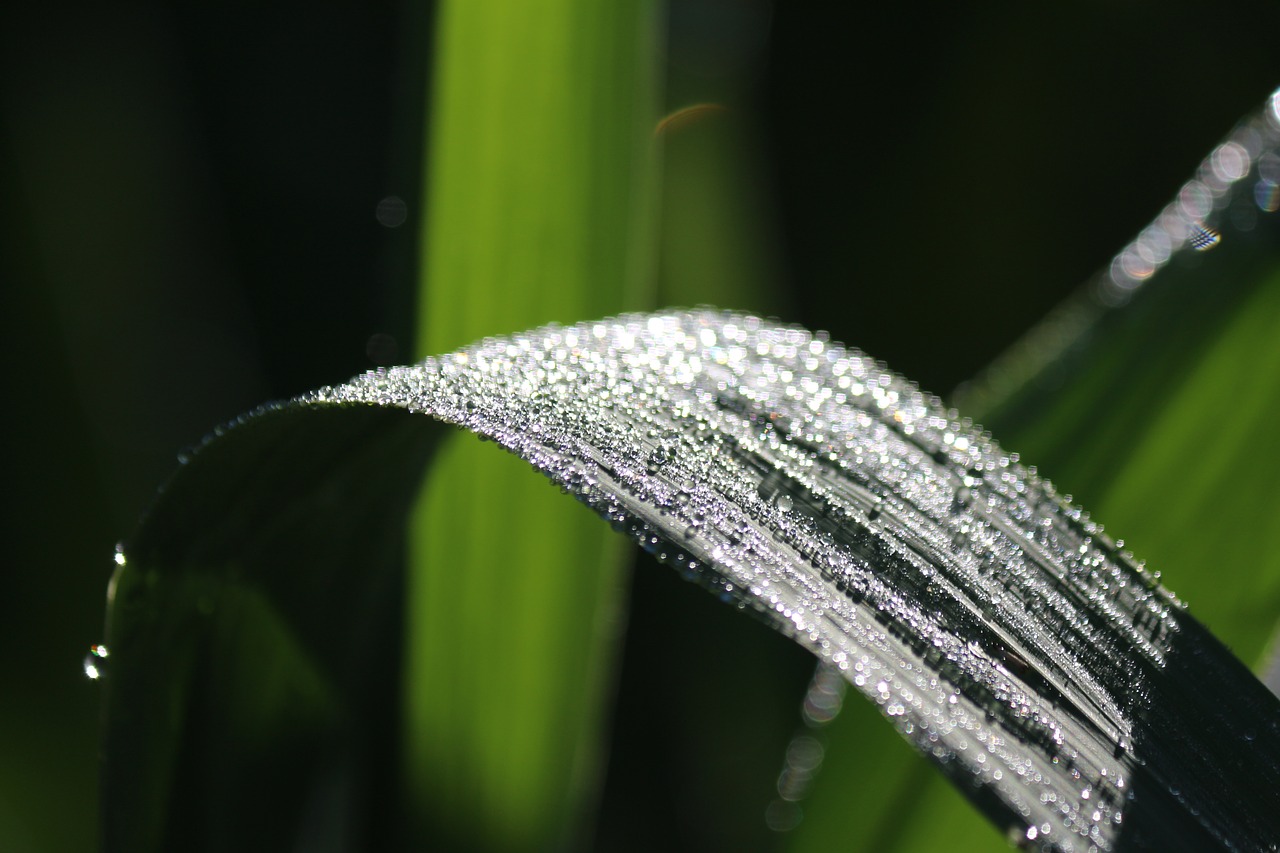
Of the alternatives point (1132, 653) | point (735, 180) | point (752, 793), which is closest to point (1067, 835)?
point (1132, 653)

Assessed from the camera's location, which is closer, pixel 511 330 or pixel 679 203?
pixel 511 330

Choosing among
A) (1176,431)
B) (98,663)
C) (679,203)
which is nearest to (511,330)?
(98,663)

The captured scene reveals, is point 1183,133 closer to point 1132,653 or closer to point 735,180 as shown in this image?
point 735,180

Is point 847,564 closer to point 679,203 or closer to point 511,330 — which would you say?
point 511,330

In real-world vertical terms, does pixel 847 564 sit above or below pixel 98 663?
above

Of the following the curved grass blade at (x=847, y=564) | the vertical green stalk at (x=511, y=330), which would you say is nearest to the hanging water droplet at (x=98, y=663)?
the curved grass blade at (x=847, y=564)
